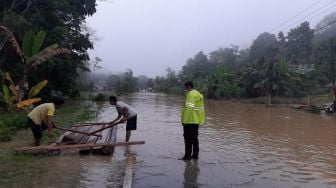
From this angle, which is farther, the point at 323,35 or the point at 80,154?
the point at 323,35

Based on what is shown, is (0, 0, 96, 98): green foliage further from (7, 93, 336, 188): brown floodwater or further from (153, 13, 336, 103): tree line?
(153, 13, 336, 103): tree line

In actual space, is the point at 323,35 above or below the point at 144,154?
above

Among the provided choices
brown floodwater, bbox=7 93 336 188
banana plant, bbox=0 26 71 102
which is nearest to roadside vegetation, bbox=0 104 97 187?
brown floodwater, bbox=7 93 336 188

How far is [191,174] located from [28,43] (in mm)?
11001

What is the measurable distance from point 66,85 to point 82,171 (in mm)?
20071

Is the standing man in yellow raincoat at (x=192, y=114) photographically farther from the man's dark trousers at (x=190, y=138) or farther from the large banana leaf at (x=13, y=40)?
the large banana leaf at (x=13, y=40)

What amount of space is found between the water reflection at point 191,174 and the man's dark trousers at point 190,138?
0.86 feet

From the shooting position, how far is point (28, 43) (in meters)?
17.0

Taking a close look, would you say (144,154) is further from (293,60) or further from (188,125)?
(293,60)

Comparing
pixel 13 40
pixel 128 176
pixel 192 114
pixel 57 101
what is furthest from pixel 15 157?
A: pixel 57 101

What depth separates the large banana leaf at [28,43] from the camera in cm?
1677

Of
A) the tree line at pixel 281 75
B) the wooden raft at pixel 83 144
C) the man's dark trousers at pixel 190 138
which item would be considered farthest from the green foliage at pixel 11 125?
the tree line at pixel 281 75

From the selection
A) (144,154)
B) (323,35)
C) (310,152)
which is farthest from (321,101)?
(323,35)

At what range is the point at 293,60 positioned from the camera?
59.3 meters
